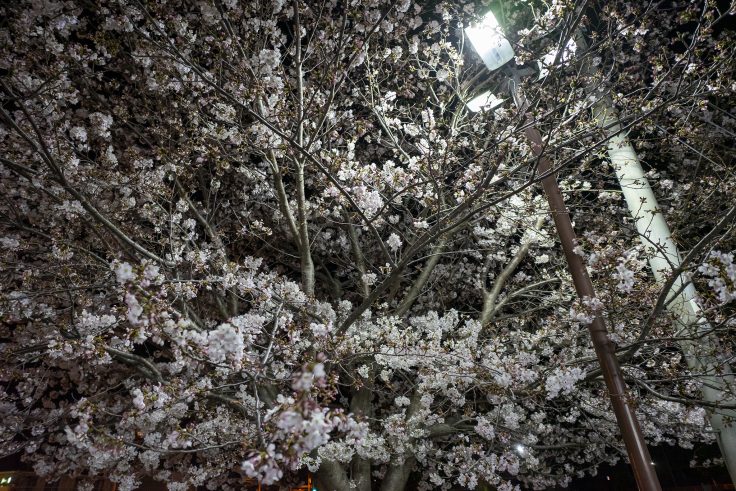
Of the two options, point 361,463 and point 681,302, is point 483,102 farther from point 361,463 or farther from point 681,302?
point 361,463

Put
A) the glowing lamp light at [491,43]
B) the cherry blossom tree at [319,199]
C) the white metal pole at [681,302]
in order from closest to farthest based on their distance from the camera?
the white metal pole at [681,302]
the glowing lamp light at [491,43]
the cherry blossom tree at [319,199]

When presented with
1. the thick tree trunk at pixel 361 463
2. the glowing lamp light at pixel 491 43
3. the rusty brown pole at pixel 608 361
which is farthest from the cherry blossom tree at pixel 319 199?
the rusty brown pole at pixel 608 361

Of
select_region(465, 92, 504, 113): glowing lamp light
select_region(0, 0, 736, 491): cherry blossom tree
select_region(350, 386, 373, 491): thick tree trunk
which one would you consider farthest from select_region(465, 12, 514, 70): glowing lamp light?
select_region(350, 386, 373, 491): thick tree trunk

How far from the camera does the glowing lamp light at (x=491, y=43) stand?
13.5 feet

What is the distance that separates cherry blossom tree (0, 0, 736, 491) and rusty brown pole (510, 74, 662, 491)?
351 mm

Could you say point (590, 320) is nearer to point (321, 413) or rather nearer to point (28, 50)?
point (321, 413)

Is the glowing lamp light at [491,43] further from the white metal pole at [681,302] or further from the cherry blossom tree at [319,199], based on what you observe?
the white metal pole at [681,302]

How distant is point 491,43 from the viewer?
4199mm

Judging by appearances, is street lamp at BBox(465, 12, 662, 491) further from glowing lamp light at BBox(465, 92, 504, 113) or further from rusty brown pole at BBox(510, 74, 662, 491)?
glowing lamp light at BBox(465, 92, 504, 113)

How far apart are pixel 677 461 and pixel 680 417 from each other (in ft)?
65.1

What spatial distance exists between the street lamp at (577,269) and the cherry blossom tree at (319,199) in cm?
24

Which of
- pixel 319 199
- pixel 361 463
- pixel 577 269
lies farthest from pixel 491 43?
pixel 361 463

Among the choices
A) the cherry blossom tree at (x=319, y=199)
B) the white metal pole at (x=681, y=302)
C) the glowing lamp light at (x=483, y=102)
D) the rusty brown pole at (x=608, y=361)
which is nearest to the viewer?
the rusty brown pole at (x=608, y=361)

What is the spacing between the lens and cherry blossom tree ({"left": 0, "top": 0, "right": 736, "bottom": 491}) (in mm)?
4379
